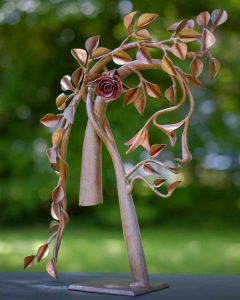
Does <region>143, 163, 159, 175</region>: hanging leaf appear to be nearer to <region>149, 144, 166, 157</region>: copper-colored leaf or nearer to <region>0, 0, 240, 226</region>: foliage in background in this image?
<region>149, 144, 166, 157</region>: copper-colored leaf

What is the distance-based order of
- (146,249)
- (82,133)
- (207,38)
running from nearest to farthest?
(207,38)
(146,249)
(82,133)

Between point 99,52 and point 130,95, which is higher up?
point 99,52

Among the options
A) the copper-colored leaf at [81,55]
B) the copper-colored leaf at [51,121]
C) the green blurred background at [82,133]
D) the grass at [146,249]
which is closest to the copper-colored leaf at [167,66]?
the copper-colored leaf at [81,55]

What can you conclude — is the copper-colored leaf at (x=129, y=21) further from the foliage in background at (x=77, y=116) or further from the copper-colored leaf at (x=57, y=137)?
the foliage in background at (x=77, y=116)

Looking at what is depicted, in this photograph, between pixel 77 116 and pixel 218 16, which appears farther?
pixel 77 116

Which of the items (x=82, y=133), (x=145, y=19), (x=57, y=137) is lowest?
(x=57, y=137)

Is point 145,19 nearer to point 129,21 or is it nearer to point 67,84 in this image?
point 129,21

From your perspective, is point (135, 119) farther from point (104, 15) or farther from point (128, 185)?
point (128, 185)

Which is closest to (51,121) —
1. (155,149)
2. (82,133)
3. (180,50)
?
(155,149)
